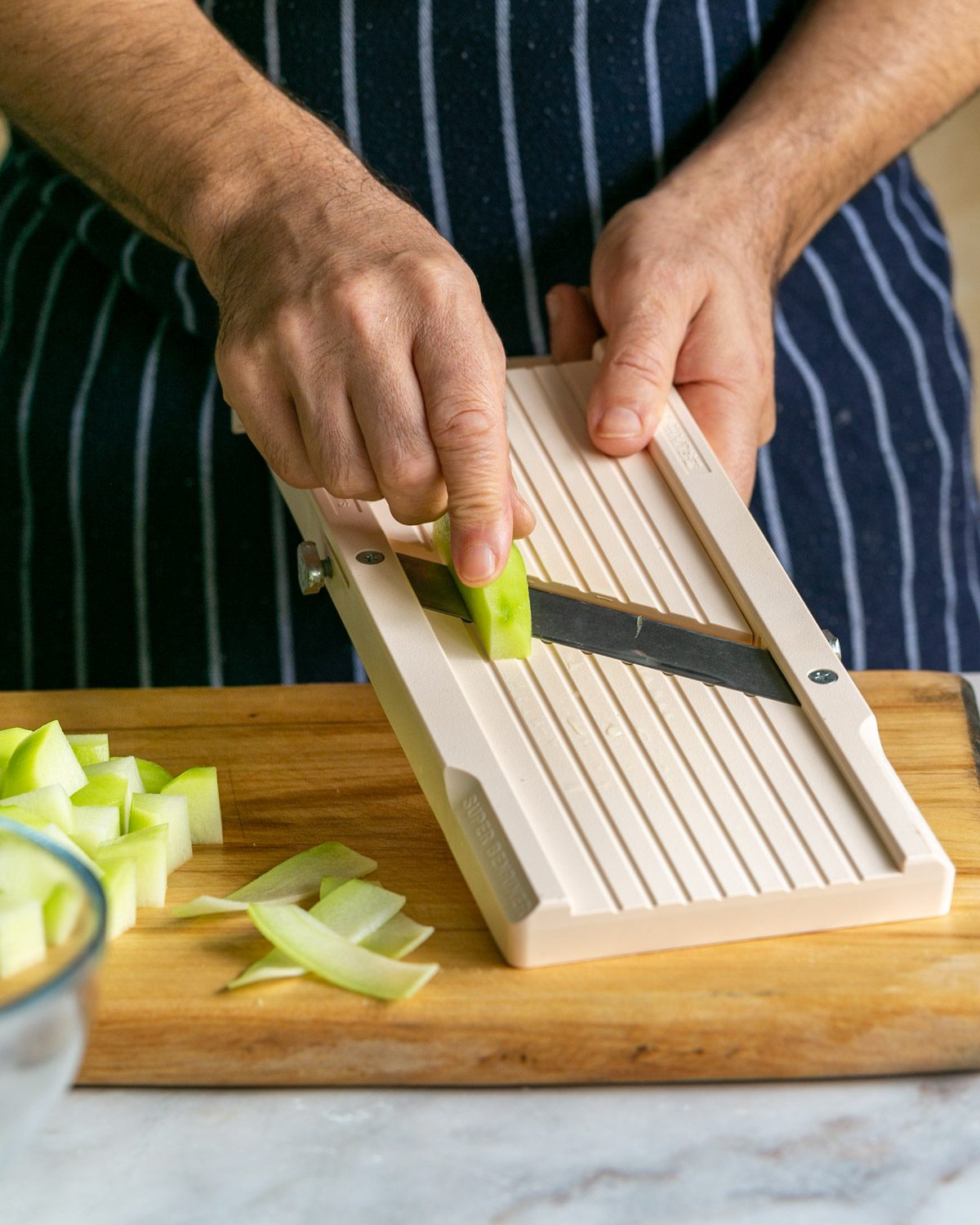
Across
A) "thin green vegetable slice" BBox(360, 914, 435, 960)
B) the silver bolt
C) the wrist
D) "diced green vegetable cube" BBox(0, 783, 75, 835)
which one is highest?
the wrist

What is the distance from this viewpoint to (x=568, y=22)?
4.18 ft

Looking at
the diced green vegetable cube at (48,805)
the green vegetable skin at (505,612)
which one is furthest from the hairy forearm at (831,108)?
the diced green vegetable cube at (48,805)

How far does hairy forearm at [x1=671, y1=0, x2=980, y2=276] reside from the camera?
1291 mm

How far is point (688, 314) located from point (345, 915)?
61 cm

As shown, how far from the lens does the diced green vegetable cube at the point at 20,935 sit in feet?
1.76

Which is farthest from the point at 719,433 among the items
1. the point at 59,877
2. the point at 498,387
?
the point at 59,877

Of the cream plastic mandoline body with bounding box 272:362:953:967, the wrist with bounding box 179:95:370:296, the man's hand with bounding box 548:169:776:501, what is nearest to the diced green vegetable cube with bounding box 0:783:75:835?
the cream plastic mandoline body with bounding box 272:362:953:967

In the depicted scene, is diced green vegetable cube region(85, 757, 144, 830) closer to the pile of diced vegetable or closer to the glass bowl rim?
the pile of diced vegetable

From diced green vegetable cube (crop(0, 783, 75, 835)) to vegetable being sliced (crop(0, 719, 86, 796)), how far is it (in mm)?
25

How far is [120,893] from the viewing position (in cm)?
80

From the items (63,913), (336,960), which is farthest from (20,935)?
(336,960)

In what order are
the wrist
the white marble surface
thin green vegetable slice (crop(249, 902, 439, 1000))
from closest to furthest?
the white marble surface
thin green vegetable slice (crop(249, 902, 439, 1000))
the wrist

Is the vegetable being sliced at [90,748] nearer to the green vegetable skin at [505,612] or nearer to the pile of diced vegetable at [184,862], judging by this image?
the pile of diced vegetable at [184,862]

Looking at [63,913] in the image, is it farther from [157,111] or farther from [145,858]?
[157,111]
